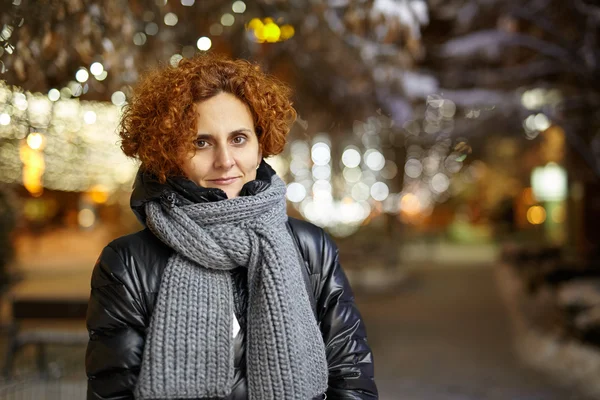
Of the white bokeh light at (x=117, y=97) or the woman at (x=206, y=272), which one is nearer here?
the woman at (x=206, y=272)

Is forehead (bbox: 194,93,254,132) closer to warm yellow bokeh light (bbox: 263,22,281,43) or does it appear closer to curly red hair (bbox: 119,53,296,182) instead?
curly red hair (bbox: 119,53,296,182)

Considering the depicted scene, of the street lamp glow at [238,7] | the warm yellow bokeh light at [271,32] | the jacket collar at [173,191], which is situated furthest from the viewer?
the warm yellow bokeh light at [271,32]

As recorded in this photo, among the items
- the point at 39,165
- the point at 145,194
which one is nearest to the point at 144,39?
the point at 39,165

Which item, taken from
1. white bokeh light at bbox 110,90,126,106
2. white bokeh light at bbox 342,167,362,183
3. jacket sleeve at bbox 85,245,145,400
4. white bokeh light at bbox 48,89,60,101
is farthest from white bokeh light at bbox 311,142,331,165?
jacket sleeve at bbox 85,245,145,400

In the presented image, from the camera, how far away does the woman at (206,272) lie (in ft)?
6.46

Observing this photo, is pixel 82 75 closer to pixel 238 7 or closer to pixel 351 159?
pixel 238 7

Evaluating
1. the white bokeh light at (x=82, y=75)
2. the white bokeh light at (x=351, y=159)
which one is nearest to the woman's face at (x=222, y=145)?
the white bokeh light at (x=82, y=75)

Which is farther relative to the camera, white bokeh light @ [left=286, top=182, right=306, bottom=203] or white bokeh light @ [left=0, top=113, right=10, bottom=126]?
white bokeh light @ [left=286, top=182, right=306, bottom=203]

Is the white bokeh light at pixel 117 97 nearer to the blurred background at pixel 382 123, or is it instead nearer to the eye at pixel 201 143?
the blurred background at pixel 382 123

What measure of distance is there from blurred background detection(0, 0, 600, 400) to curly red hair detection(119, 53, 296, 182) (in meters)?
0.34

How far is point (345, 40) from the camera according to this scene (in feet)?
19.9

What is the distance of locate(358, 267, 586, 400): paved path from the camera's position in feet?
22.0

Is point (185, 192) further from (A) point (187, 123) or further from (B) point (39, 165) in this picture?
(B) point (39, 165)

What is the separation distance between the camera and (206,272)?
207 centimetres
